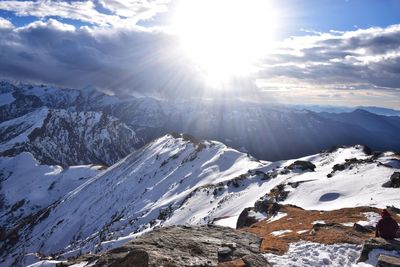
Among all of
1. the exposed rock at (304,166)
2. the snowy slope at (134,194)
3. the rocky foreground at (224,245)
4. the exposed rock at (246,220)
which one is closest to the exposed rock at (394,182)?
the exposed rock at (246,220)

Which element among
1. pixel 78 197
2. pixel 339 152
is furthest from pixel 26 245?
pixel 339 152

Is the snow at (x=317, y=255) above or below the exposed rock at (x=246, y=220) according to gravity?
above

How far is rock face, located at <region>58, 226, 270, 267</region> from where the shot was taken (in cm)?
1547

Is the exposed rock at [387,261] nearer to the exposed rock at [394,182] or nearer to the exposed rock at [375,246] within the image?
the exposed rock at [375,246]

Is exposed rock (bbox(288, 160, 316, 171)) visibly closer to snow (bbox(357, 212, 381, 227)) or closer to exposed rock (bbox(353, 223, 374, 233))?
snow (bbox(357, 212, 381, 227))

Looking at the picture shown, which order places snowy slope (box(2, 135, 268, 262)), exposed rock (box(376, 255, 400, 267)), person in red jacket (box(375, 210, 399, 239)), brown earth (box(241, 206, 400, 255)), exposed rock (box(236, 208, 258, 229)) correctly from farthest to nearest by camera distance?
snowy slope (box(2, 135, 268, 262)) < exposed rock (box(236, 208, 258, 229)) < brown earth (box(241, 206, 400, 255)) < person in red jacket (box(375, 210, 399, 239)) < exposed rock (box(376, 255, 400, 267))

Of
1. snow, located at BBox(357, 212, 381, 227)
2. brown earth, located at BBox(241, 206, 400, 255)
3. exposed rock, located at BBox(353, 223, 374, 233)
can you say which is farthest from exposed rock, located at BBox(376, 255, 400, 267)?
snow, located at BBox(357, 212, 381, 227)

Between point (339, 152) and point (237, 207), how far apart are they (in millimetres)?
45482

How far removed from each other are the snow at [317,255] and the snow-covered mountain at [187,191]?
16448mm

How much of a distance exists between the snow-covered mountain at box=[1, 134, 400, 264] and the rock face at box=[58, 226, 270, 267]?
19596 mm

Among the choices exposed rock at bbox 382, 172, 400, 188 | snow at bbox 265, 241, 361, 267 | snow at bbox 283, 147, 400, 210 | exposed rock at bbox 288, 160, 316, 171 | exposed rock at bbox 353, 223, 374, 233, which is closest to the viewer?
snow at bbox 265, 241, 361, 267

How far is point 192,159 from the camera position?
454 ft

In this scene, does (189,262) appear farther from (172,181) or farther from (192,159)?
(192,159)

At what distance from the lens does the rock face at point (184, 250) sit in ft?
50.8
